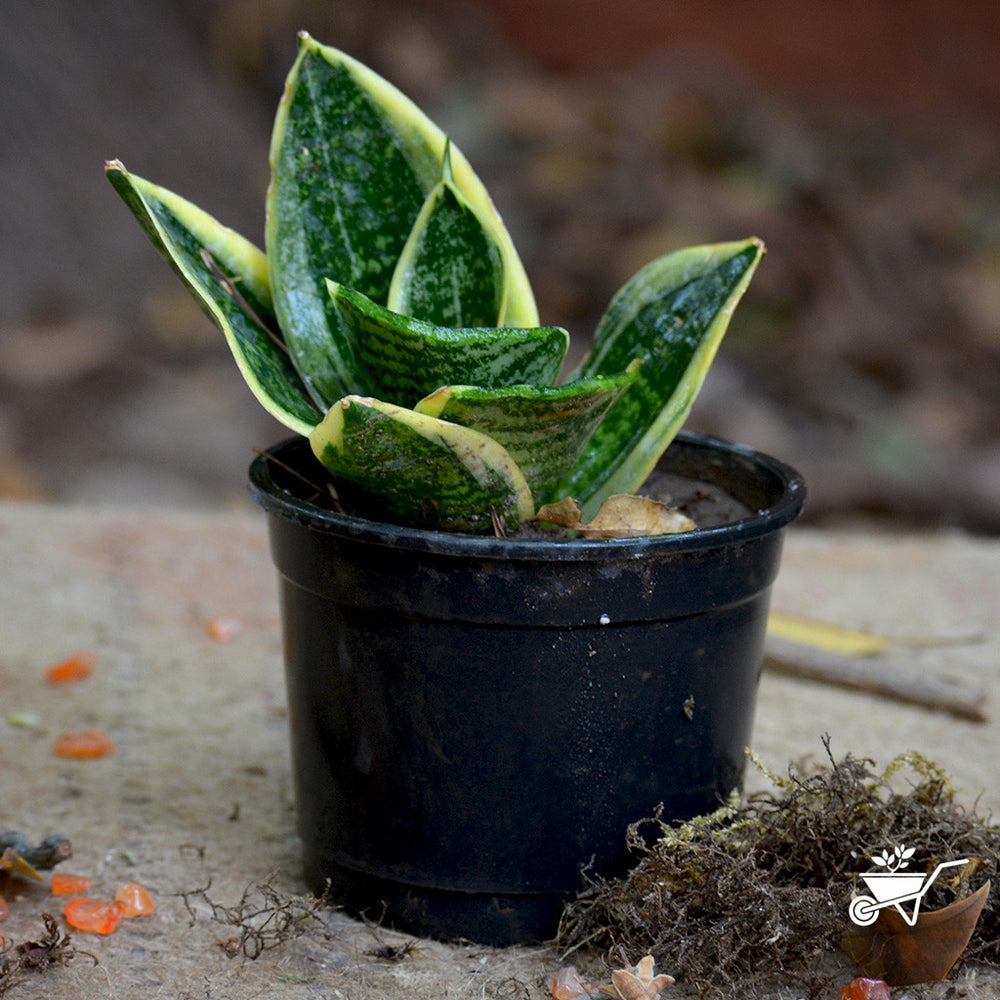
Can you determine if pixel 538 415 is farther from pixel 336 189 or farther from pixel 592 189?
pixel 592 189

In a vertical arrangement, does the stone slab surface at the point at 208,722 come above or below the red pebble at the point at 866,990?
below

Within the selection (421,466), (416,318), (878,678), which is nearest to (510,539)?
(421,466)

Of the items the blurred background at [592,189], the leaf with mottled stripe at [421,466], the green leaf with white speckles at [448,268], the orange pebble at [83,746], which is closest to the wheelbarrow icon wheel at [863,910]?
the leaf with mottled stripe at [421,466]

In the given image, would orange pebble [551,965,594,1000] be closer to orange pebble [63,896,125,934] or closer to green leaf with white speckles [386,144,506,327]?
orange pebble [63,896,125,934]

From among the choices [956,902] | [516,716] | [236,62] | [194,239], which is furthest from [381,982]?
[236,62]

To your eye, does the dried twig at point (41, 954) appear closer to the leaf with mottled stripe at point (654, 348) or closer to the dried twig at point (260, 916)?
the dried twig at point (260, 916)
